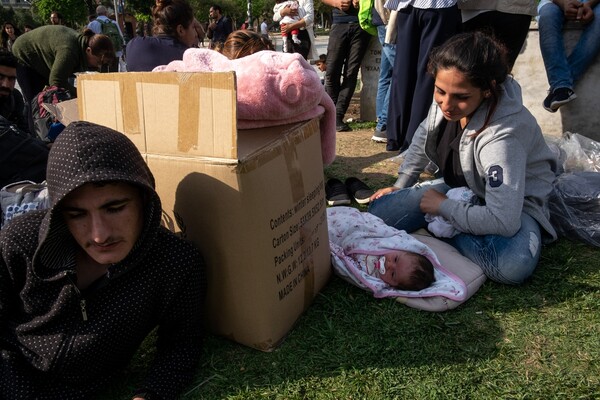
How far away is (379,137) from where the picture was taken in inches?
193

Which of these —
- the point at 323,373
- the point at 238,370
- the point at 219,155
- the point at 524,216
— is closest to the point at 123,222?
the point at 219,155

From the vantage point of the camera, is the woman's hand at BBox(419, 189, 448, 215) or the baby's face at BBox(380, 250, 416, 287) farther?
the woman's hand at BBox(419, 189, 448, 215)

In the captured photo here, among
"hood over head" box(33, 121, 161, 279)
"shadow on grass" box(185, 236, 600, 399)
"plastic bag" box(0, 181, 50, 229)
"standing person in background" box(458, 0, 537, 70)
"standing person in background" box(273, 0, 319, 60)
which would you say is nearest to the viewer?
"hood over head" box(33, 121, 161, 279)

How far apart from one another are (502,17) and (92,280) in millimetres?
3159

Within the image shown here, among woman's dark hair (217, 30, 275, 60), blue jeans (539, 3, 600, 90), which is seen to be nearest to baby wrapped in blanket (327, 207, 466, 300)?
woman's dark hair (217, 30, 275, 60)

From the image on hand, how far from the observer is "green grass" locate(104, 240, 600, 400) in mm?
1765

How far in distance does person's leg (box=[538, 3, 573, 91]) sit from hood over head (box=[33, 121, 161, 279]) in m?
3.60

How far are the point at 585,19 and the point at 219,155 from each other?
361 cm

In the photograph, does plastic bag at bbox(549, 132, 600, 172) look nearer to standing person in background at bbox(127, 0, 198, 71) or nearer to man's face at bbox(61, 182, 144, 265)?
standing person in background at bbox(127, 0, 198, 71)

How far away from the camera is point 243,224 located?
5.68ft

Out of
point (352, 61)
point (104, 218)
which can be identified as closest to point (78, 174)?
point (104, 218)

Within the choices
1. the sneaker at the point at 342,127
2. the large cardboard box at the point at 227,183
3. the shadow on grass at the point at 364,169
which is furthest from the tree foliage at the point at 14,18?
the large cardboard box at the point at 227,183

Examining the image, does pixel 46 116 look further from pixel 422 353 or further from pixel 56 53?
pixel 422 353

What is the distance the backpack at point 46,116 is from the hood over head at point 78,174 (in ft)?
8.36
